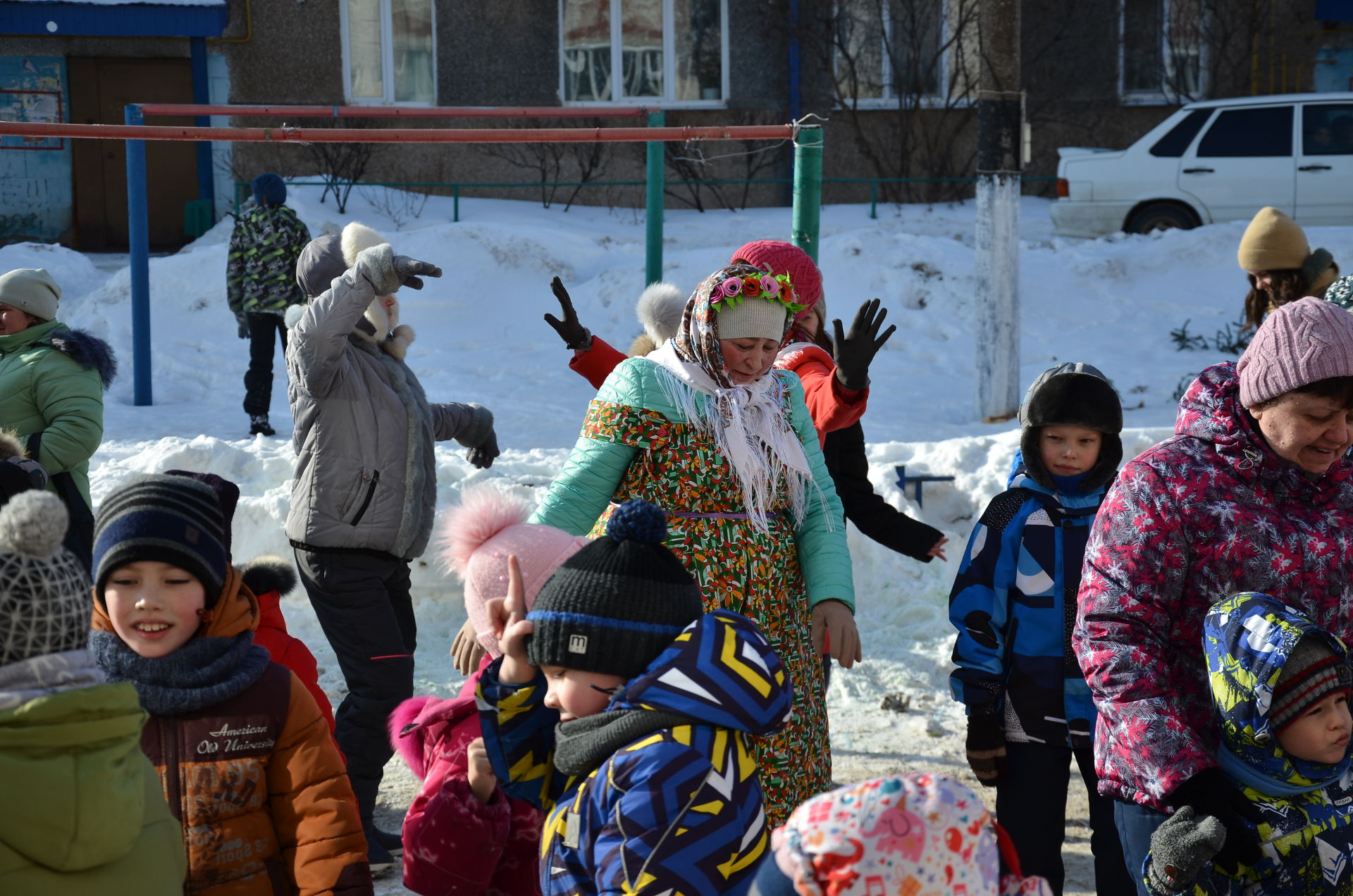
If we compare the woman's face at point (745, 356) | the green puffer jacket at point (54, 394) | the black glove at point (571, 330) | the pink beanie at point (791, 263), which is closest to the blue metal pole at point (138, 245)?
the green puffer jacket at point (54, 394)

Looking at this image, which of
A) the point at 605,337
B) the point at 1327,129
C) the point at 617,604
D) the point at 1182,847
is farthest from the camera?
the point at 1327,129

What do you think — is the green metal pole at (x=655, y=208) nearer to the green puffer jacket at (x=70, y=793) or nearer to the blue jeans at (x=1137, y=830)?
the blue jeans at (x=1137, y=830)

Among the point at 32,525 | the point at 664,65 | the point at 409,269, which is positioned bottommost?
the point at 32,525

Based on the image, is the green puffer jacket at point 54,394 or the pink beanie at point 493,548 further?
the green puffer jacket at point 54,394

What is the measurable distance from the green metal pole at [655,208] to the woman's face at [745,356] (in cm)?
428

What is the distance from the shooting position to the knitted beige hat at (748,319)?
123 inches

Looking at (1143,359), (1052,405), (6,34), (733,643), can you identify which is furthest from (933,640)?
(6,34)

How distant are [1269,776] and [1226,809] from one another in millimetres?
120

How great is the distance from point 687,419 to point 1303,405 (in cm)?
132

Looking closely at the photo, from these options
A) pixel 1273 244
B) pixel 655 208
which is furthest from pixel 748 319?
pixel 655 208

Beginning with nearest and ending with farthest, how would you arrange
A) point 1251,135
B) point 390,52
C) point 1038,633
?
point 1038,633, point 1251,135, point 390,52

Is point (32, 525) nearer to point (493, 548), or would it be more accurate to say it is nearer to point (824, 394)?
point (493, 548)

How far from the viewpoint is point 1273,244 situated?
16.0ft

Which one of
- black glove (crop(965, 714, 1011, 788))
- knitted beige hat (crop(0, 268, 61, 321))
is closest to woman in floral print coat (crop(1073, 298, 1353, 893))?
black glove (crop(965, 714, 1011, 788))
